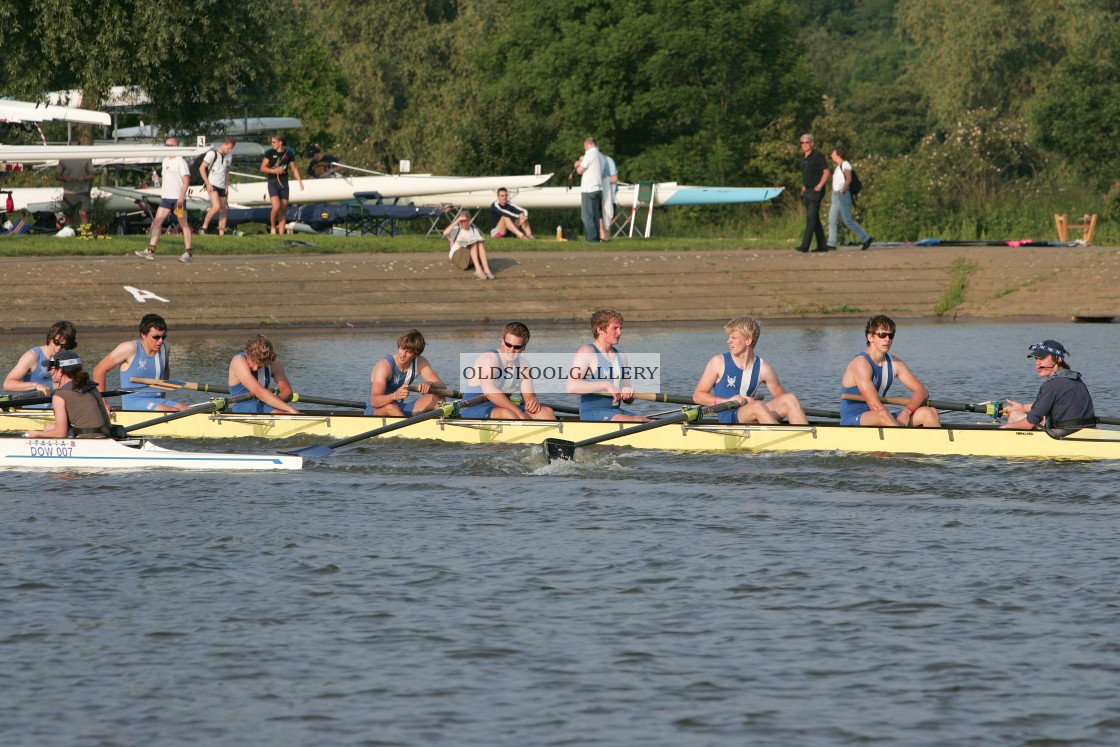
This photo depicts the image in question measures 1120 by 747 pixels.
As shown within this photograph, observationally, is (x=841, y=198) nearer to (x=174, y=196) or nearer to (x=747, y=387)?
(x=174, y=196)

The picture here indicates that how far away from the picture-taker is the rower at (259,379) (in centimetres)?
1523

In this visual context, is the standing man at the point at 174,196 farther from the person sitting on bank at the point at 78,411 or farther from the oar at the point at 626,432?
the oar at the point at 626,432

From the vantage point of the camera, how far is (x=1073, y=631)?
9.15 metres

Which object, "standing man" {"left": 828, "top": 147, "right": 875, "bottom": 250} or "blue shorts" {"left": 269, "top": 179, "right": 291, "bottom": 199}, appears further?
"blue shorts" {"left": 269, "top": 179, "right": 291, "bottom": 199}

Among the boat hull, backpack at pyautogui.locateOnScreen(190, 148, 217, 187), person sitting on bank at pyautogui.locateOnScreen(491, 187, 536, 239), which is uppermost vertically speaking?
backpack at pyautogui.locateOnScreen(190, 148, 217, 187)

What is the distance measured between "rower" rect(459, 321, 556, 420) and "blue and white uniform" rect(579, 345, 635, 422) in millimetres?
355

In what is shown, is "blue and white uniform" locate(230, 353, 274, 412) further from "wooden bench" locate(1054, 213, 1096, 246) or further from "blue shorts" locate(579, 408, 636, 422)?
"wooden bench" locate(1054, 213, 1096, 246)

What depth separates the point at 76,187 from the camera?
32.2 m

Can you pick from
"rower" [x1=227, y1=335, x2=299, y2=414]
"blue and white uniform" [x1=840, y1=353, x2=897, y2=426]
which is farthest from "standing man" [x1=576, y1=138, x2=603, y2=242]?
"blue and white uniform" [x1=840, y1=353, x2=897, y2=426]

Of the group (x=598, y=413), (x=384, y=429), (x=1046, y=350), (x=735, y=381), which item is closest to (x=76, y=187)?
(x=384, y=429)

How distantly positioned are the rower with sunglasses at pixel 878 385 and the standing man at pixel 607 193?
16.3 m

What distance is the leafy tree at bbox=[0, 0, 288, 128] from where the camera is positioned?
3111cm

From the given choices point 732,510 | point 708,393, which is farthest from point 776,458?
Answer: point 732,510

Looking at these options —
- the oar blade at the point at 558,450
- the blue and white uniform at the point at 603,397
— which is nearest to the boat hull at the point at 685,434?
the oar blade at the point at 558,450
